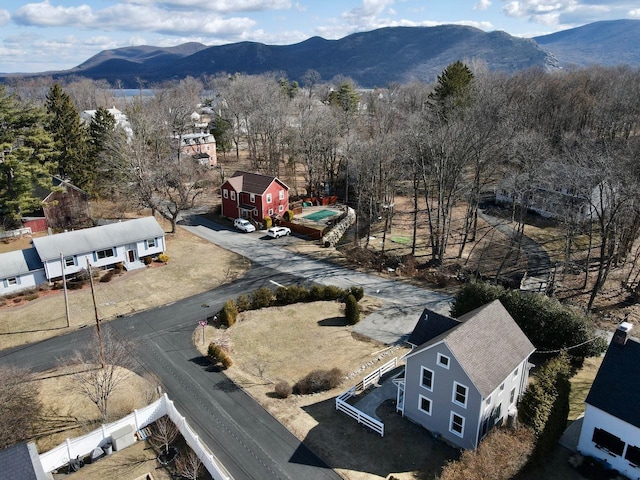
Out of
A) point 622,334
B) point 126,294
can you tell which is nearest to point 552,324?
point 622,334

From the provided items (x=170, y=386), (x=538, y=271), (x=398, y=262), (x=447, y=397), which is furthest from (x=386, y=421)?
(x=538, y=271)

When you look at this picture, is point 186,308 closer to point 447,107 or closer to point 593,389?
point 593,389

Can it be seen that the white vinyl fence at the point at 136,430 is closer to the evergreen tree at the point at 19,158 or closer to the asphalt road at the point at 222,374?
the asphalt road at the point at 222,374

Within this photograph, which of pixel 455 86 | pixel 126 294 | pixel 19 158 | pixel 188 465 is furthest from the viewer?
pixel 455 86

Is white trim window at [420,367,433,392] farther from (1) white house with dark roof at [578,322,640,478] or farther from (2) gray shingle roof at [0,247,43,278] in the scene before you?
(2) gray shingle roof at [0,247,43,278]

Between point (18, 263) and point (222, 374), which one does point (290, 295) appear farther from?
point (18, 263)

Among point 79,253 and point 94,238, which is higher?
point 94,238

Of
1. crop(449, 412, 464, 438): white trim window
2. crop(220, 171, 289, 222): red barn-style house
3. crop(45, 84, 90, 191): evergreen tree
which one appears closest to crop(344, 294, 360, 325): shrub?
crop(449, 412, 464, 438): white trim window

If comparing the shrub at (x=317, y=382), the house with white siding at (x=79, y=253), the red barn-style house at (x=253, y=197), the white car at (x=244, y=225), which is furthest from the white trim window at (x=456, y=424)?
the red barn-style house at (x=253, y=197)
